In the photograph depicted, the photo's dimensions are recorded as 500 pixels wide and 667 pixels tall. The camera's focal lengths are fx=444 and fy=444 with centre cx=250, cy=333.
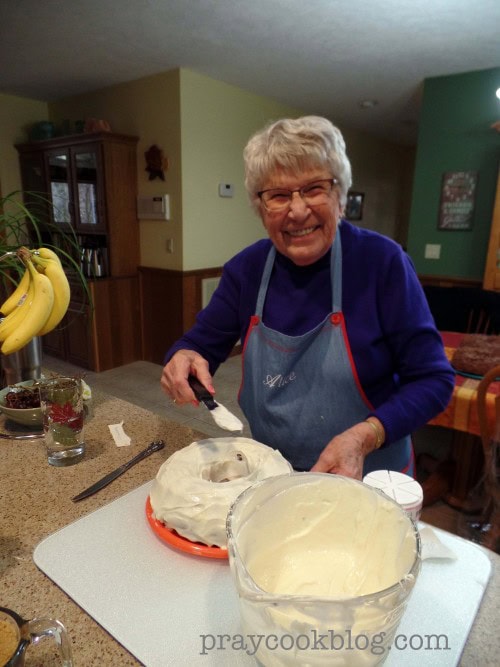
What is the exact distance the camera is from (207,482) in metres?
0.64

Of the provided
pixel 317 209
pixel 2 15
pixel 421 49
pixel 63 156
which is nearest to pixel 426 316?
pixel 317 209

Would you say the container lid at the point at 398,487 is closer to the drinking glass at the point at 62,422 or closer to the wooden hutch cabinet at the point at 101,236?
the drinking glass at the point at 62,422

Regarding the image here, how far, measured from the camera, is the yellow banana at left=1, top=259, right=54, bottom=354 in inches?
37.6

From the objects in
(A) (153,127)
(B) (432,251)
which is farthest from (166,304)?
(B) (432,251)

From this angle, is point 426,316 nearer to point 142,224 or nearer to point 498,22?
point 498,22

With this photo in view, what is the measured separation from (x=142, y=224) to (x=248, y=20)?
1860mm

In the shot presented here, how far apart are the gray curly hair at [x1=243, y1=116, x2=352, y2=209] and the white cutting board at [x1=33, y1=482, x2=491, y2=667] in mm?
759

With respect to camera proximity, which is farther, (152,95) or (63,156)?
(63,156)

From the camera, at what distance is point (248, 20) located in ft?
8.06

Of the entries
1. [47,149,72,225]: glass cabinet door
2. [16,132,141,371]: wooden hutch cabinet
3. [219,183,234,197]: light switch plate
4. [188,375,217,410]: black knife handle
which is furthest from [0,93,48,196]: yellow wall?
[188,375,217,410]: black knife handle

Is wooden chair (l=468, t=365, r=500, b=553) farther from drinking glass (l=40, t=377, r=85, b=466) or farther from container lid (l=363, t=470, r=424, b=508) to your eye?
drinking glass (l=40, t=377, r=85, b=466)

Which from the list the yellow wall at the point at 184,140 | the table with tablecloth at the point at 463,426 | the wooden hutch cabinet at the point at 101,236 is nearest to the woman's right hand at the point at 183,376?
the table with tablecloth at the point at 463,426

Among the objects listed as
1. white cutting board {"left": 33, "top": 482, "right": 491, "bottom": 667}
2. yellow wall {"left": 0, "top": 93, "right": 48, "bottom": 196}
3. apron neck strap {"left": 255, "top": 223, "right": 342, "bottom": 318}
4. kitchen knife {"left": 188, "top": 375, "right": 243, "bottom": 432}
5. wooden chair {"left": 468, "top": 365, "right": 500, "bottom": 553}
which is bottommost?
wooden chair {"left": 468, "top": 365, "right": 500, "bottom": 553}

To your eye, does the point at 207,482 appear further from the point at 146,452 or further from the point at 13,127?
the point at 13,127
